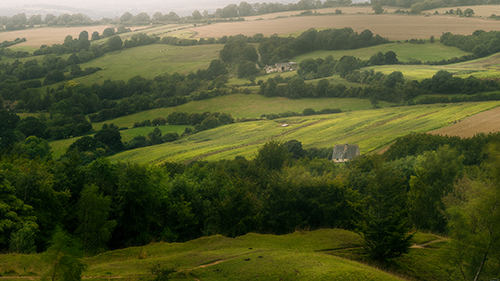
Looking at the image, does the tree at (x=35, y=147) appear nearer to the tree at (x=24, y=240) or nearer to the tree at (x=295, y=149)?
the tree at (x=295, y=149)

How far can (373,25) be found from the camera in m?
152

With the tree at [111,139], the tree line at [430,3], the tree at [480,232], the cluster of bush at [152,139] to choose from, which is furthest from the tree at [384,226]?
the tree line at [430,3]

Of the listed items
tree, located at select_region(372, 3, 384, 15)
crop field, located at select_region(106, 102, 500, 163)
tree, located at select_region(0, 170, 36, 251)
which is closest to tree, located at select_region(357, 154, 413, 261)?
tree, located at select_region(0, 170, 36, 251)

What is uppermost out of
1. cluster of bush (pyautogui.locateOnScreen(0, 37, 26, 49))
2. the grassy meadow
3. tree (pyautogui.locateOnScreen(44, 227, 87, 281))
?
cluster of bush (pyautogui.locateOnScreen(0, 37, 26, 49))

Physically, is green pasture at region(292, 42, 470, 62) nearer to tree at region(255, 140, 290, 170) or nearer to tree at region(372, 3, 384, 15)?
tree at region(372, 3, 384, 15)

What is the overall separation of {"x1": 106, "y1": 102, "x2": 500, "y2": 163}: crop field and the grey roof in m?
1.61

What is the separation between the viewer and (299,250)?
984 inches

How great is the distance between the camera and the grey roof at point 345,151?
71000 mm

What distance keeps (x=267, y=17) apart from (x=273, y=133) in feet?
395

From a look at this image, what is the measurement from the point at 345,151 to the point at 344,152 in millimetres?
280

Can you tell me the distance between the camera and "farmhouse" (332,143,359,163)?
2795 inches

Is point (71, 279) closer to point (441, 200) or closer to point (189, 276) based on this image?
point (189, 276)

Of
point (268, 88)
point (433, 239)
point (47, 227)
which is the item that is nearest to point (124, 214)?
point (47, 227)

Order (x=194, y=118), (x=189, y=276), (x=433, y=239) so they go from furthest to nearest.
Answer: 1. (x=194, y=118)
2. (x=433, y=239)
3. (x=189, y=276)
